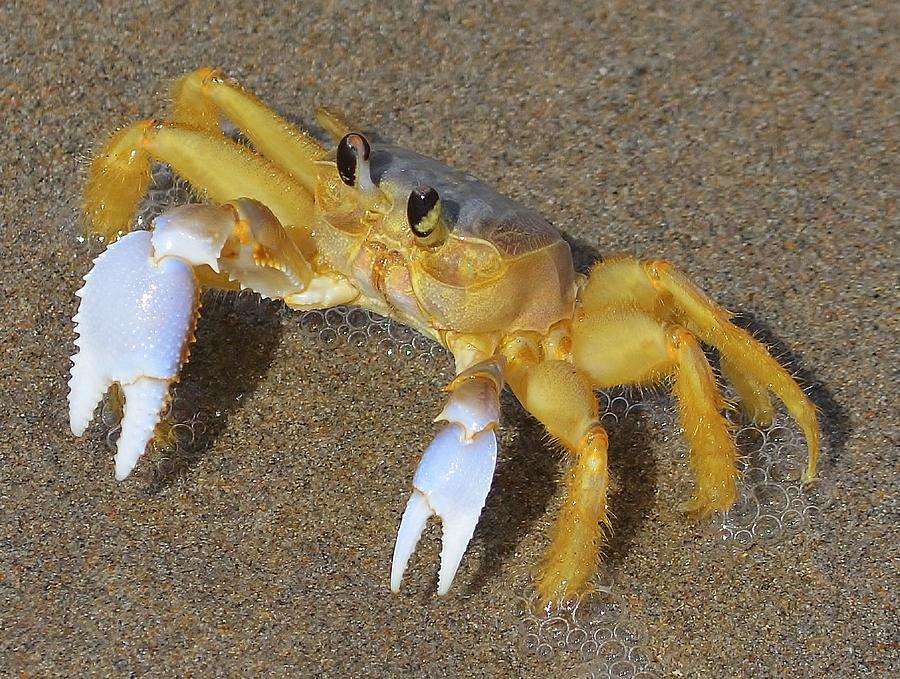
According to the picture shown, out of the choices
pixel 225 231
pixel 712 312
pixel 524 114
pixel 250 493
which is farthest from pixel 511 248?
pixel 524 114

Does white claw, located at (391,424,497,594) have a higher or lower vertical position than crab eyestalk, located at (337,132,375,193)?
lower

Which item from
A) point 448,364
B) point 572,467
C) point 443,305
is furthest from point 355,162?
point 572,467

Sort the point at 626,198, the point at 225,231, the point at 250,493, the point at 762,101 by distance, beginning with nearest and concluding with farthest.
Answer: the point at 225,231 → the point at 250,493 → the point at 626,198 → the point at 762,101

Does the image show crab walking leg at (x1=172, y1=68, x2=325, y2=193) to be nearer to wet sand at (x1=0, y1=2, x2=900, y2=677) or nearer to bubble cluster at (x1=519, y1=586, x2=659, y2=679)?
wet sand at (x1=0, y1=2, x2=900, y2=677)

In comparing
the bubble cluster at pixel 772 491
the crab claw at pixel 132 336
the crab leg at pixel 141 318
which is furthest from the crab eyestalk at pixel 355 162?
the bubble cluster at pixel 772 491

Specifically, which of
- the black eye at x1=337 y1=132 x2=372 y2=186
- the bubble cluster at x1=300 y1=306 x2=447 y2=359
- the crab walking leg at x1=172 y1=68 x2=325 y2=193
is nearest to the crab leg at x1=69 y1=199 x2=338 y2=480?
the black eye at x1=337 y1=132 x2=372 y2=186

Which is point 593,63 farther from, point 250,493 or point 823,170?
point 250,493
